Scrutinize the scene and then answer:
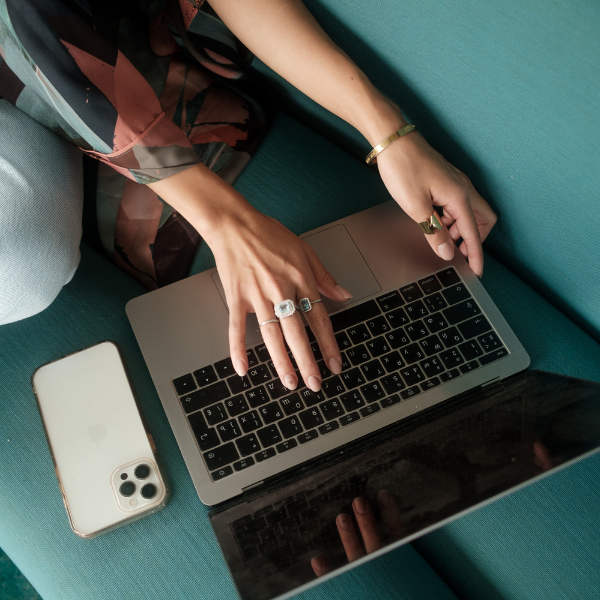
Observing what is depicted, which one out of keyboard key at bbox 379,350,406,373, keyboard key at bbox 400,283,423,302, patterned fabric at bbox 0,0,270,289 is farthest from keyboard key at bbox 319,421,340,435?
patterned fabric at bbox 0,0,270,289

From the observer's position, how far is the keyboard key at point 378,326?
0.68 meters

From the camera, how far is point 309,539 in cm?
54

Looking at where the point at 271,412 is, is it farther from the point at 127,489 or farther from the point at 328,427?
the point at 127,489

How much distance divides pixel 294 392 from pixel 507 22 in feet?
1.68

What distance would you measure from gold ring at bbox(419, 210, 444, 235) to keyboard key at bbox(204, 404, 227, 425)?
0.38 meters

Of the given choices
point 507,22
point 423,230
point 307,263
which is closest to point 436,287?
point 423,230

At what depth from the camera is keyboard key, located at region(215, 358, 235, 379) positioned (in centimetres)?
65

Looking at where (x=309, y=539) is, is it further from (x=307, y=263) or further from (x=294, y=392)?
(x=307, y=263)

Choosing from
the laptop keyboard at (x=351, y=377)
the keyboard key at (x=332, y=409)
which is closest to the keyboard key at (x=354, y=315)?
the laptop keyboard at (x=351, y=377)

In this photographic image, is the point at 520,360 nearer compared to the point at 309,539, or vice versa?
the point at 309,539

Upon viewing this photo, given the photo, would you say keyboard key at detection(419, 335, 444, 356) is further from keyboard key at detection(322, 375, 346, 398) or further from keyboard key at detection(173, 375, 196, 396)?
keyboard key at detection(173, 375, 196, 396)

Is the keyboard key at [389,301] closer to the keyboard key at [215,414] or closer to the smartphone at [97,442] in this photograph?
the keyboard key at [215,414]

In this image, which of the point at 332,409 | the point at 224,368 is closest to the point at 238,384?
the point at 224,368

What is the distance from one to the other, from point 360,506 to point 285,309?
26cm
